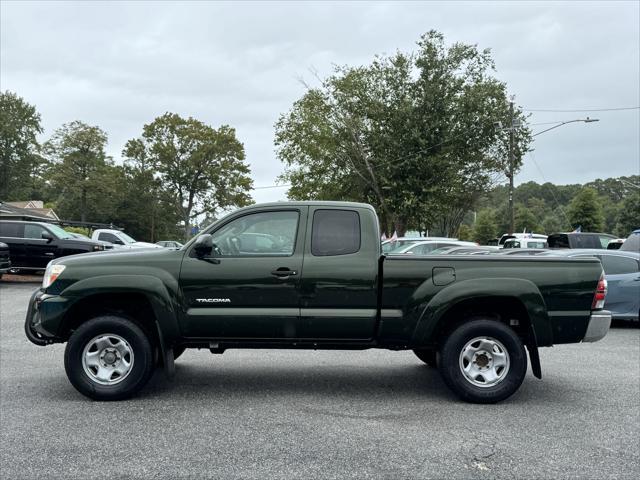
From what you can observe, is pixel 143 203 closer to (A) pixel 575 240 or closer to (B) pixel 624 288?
(A) pixel 575 240

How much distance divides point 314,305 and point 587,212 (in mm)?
76743

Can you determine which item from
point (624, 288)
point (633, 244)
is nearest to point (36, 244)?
point (624, 288)

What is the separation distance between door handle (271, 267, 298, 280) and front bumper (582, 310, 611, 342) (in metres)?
2.90

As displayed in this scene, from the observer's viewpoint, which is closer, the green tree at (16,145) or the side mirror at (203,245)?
the side mirror at (203,245)

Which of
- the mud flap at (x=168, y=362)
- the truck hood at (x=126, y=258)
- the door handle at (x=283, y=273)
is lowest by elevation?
the mud flap at (x=168, y=362)

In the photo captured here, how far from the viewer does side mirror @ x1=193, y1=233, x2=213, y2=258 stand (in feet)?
18.6

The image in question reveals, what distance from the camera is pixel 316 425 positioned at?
4996 mm

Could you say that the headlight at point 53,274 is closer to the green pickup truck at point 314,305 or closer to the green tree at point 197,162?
the green pickup truck at point 314,305

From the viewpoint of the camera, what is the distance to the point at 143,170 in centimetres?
6656

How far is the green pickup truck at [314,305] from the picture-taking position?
18.7 ft

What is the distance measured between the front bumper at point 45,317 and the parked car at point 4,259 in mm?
12028

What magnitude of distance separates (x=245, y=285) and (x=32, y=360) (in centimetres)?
370

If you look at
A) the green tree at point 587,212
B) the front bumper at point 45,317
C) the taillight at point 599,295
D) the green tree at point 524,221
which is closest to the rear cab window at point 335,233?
the taillight at point 599,295

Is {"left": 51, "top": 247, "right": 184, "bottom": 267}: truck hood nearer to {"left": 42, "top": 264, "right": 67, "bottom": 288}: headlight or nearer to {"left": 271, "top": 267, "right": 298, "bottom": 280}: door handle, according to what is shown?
{"left": 42, "top": 264, "right": 67, "bottom": 288}: headlight
